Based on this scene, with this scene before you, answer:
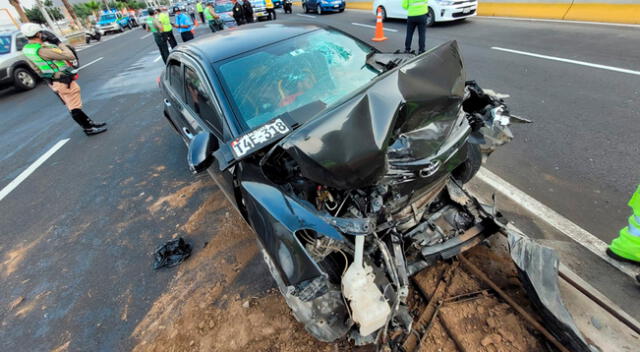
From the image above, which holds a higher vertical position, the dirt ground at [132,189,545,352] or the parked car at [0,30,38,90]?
the parked car at [0,30,38,90]

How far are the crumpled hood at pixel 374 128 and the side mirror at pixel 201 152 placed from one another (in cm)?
82

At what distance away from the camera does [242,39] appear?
2912 millimetres

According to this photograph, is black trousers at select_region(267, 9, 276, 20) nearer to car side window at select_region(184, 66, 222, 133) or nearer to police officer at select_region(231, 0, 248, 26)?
police officer at select_region(231, 0, 248, 26)

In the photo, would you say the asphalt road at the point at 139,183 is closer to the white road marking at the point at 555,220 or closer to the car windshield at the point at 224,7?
the white road marking at the point at 555,220

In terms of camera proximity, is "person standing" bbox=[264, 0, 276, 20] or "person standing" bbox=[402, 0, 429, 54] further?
"person standing" bbox=[264, 0, 276, 20]

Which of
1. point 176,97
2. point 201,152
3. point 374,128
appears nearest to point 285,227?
point 374,128

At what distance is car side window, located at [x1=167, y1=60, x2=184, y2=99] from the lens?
3.40 m

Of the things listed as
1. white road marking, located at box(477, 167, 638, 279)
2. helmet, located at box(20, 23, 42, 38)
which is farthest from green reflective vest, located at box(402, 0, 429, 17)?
helmet, located at box(20, 23, 42, 38)

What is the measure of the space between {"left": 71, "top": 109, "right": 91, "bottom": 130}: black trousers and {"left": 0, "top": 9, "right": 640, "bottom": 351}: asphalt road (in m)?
0.27

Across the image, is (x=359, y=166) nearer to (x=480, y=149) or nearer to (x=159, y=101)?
(x=480, y=149)

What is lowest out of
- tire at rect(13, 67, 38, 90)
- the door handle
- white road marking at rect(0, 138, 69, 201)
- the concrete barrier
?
white road marking at rect(0, 138, 69, 201)

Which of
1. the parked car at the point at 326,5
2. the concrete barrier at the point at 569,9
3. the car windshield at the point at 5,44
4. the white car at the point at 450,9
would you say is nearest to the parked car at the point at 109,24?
the parked car at the point at 326,5

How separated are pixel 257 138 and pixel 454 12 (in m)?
10.1

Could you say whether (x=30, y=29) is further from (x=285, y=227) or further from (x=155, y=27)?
(x=285, y=227)
